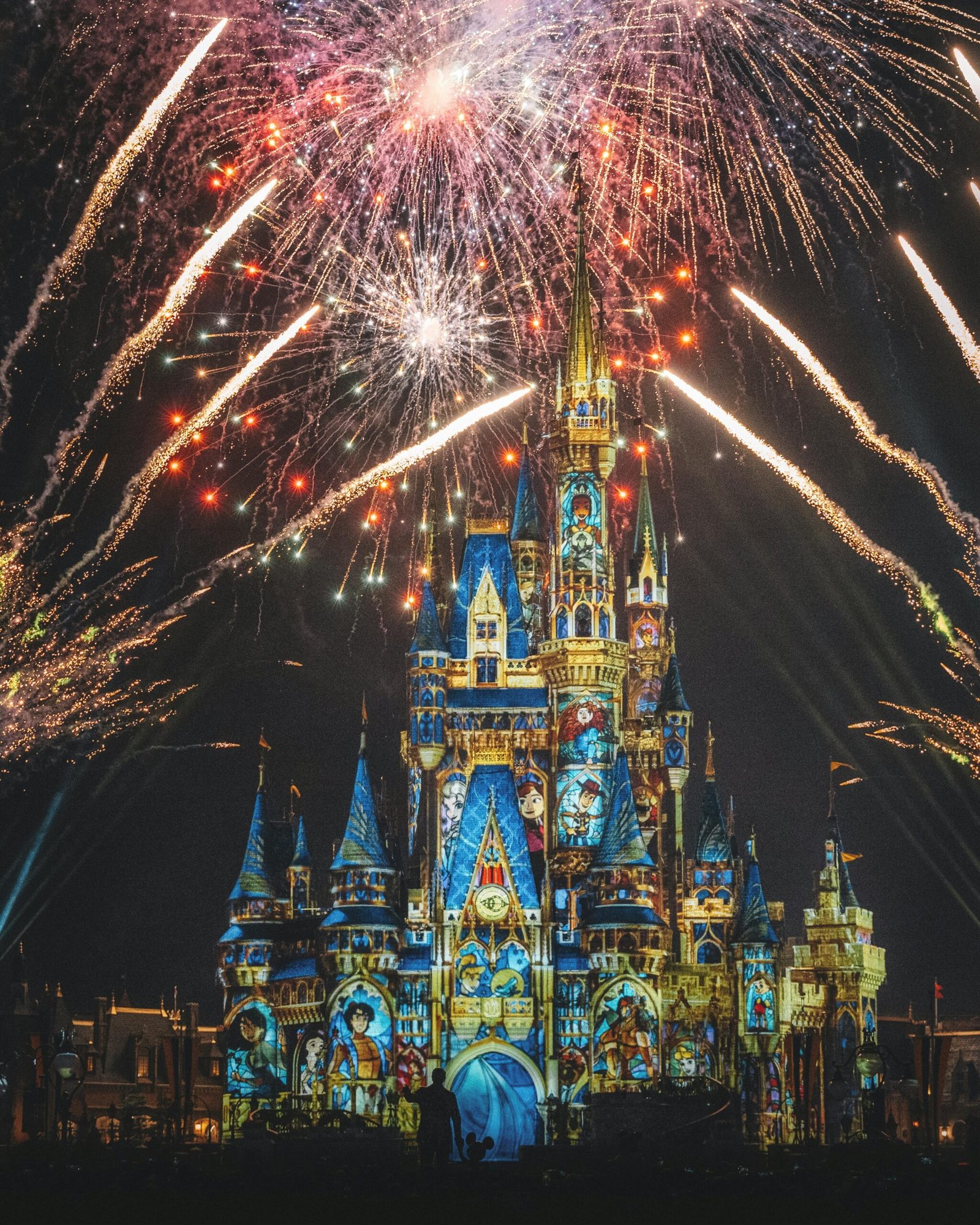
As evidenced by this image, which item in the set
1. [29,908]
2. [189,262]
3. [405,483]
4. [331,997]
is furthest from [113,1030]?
[189,262]

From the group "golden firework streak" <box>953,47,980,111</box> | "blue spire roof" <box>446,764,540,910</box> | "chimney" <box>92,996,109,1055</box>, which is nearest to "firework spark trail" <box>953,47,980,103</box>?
"golden firework streak" <box>953,47,980,111</box>

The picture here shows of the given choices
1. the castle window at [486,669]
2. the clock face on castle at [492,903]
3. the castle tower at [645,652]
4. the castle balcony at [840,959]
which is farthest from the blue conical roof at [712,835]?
the castle window at [486,669]

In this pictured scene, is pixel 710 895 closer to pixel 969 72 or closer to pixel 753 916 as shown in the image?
pixel 753 916

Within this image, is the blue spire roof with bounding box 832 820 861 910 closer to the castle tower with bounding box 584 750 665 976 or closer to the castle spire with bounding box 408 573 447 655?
the castle tower with bounding box 584 750 665 976

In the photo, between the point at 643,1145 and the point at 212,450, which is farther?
A: the point at 212,450

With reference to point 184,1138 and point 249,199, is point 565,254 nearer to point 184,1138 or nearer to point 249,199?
point 249,199

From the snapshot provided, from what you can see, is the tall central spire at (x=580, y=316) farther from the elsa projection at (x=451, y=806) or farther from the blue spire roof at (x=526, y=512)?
the elsa projection at (x=451, y=806)

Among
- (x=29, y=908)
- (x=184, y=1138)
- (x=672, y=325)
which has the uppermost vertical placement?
(x=672, y=325)

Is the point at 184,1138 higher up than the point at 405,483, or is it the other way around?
the point at 405,483
